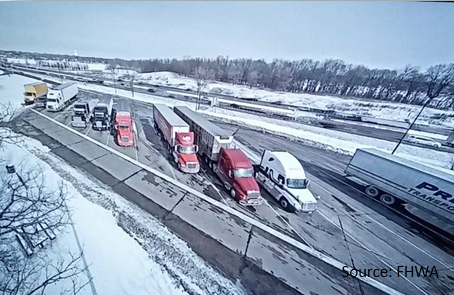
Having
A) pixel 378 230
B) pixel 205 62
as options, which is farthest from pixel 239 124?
pixel 205 62

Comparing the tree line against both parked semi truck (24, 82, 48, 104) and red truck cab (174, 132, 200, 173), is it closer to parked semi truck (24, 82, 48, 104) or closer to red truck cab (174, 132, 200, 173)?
parked semi truck (24, 82, 48, 104)

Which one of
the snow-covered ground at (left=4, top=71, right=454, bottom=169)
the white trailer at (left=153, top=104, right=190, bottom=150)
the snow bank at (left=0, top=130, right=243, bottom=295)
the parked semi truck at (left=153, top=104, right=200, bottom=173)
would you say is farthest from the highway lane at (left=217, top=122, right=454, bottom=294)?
the white trailer at (left=153, top=104, right=190, bottom=150)

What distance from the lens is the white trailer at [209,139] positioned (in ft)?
35.0

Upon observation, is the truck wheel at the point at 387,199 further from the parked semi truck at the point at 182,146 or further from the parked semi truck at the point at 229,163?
the parked semi truck at the point at 182,146

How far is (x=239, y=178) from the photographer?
9141 millimetres

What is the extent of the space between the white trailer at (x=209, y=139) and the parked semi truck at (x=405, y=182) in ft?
27.0

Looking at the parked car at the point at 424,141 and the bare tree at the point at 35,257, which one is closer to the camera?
the bare tree at the point at 35,257

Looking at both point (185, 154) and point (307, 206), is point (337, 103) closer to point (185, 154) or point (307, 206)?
point (307, 206)

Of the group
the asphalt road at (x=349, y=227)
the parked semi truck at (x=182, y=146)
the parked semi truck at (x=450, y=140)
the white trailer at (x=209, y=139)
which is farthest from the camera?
the parked semi truck at (x=450, y=140)

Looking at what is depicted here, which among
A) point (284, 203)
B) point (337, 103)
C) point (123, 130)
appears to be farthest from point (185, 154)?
point (337, 103)

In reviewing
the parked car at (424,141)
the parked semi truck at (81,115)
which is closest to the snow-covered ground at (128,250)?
the parked semi truck at (81,115)

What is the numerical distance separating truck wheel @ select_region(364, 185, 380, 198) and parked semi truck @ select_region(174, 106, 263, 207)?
23.9 ft

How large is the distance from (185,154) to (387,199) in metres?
12.0

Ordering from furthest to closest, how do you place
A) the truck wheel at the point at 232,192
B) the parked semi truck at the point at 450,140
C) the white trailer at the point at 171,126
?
the parked semi truck at the point at 450,140
the white trailer at the point at 171,126
the truck wheel at the point at 232,192
